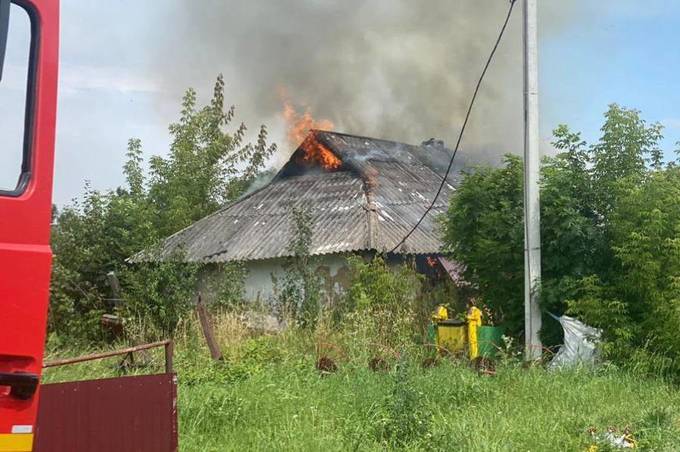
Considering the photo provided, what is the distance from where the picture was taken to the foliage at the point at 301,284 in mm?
11172

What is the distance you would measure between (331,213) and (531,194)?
7.85 metres

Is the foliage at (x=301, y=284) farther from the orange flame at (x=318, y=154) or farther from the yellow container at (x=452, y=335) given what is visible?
the orange flame at (x=318, y=154)

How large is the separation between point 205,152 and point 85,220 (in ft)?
29.2

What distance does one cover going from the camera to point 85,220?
14.9 m

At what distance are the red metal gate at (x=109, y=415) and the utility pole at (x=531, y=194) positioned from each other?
525 cm

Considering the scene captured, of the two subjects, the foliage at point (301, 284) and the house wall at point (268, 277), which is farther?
the house wall at point (268, 277)

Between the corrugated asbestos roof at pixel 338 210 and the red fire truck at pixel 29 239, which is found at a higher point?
the corrugated asbestos roof at pixel 338 210

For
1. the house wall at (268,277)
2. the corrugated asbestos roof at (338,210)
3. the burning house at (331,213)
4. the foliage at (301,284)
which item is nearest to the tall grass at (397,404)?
the foliage at (301,284)

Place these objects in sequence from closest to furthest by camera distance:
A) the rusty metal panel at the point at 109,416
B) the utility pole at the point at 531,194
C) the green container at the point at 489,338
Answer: the rusty metal panel at the point at 109,416, the utility pole at the point at 531,194, the green container at the point at 489,338

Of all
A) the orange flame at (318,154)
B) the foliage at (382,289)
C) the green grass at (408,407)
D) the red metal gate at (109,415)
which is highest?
the orange flame at (318,154)

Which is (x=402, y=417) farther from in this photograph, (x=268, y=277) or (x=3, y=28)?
(x=268, y=277)

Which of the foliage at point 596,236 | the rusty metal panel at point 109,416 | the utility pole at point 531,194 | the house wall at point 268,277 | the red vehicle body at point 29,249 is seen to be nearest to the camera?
the red vehicle body at point 29,249

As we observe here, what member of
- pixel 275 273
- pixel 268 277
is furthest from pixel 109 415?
pixel 268 277

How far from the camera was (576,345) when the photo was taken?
8.15 metres
